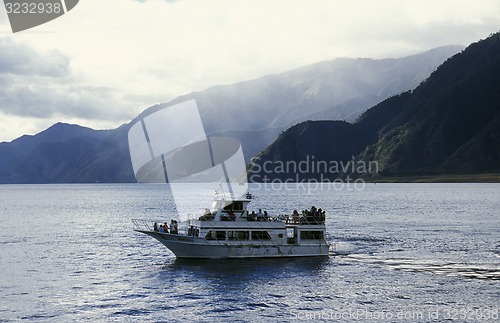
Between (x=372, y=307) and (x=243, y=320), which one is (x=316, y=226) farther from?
(x=243, y=320)

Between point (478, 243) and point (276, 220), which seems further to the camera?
point (478, 243)

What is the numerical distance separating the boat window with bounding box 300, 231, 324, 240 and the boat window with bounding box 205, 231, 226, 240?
1076cm

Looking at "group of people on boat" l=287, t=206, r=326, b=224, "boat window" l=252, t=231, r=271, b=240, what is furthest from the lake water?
"group of people on boat" l=287, t=206, r=326, b=224

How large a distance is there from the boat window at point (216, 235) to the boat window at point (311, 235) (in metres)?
10.8

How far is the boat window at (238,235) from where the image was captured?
2635 inches

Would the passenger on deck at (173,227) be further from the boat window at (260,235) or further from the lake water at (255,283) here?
the boat window at (260,235)

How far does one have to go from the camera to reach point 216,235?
66.4 m

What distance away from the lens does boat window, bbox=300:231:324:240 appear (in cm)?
7041

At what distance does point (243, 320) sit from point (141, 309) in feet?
30.0

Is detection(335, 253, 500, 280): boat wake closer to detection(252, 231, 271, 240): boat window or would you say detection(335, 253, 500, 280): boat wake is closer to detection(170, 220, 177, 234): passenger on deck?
detection(252, 231, 271, 240): boat window

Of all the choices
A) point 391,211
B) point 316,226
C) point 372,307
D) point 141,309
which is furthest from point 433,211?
point 141,309

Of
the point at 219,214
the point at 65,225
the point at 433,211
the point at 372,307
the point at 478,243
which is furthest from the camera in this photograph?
the point at 433,211

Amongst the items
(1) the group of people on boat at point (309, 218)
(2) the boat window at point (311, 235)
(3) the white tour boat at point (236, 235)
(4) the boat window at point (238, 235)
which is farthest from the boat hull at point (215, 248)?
(1) the group of people on boat at point (309, 218)

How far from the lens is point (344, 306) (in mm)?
47906
